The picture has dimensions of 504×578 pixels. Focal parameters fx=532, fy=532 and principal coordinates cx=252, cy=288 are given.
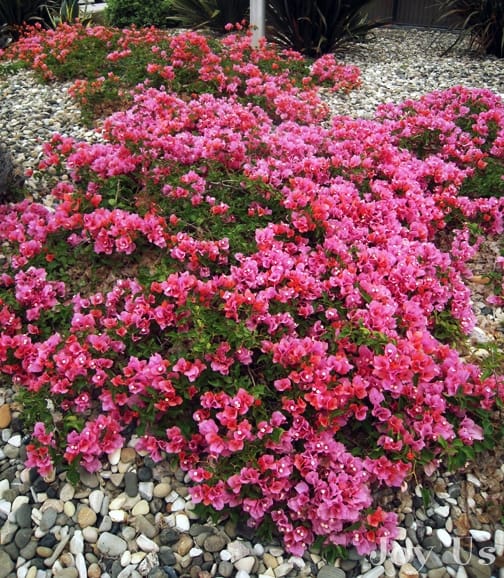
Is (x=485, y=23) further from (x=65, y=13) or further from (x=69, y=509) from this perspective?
(x=69, y=509)

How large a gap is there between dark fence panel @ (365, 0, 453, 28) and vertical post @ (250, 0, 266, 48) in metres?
3.73

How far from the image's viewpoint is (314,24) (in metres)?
6.92

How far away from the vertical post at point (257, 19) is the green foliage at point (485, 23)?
2.72m

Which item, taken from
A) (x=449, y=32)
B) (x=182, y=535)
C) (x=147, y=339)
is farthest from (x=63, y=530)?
(x=449, y=32)

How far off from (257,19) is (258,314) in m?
5.70

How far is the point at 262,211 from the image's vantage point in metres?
3.01

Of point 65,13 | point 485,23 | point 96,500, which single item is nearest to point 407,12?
point 485,23

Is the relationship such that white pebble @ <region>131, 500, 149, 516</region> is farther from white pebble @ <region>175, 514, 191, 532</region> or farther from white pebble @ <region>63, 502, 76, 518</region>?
white pebble @ <region>63, 502, 76, 518</region>

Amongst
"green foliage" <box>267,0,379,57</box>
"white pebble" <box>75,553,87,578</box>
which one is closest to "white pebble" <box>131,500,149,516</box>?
"white pebble" <box>75,553,87,578</box>

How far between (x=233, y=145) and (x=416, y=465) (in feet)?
7.47

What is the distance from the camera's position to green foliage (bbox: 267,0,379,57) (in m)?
6.90

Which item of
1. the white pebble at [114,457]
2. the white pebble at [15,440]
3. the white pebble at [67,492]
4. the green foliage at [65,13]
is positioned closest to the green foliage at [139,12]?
the green foliage at [65,13]

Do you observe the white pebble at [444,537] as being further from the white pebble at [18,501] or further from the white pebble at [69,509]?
the white pebble at [18,501]

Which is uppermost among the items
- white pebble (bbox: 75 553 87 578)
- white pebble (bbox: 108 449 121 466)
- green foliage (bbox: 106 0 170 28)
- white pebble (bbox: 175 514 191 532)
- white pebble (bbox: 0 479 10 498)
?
green foliage (bbox: 106 0 170 28)
